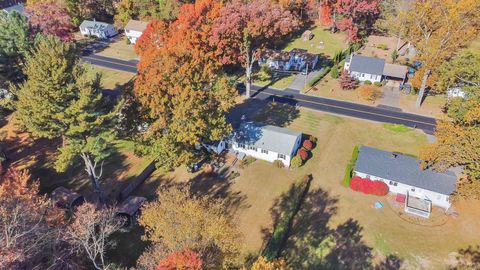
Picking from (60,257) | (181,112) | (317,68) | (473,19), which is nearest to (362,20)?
(317,68)

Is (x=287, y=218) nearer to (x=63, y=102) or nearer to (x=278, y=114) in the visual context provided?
(x=278, y=114)

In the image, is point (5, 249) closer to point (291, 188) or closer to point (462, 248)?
point (291, 188)

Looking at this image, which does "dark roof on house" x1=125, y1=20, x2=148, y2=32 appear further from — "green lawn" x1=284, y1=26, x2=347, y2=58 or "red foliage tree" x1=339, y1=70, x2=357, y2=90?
"red foliage tree" x1=339, y1=70, x2=357, y2=90

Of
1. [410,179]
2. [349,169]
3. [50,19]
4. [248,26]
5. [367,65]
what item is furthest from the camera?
[367,65]

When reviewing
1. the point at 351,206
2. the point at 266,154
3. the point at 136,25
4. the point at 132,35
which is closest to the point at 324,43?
the point at 136,25

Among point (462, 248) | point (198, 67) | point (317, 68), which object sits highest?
point (198, 67)

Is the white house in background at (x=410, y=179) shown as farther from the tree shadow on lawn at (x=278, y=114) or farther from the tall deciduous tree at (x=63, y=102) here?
the tall deciduous tree at (x=63, y=102)
